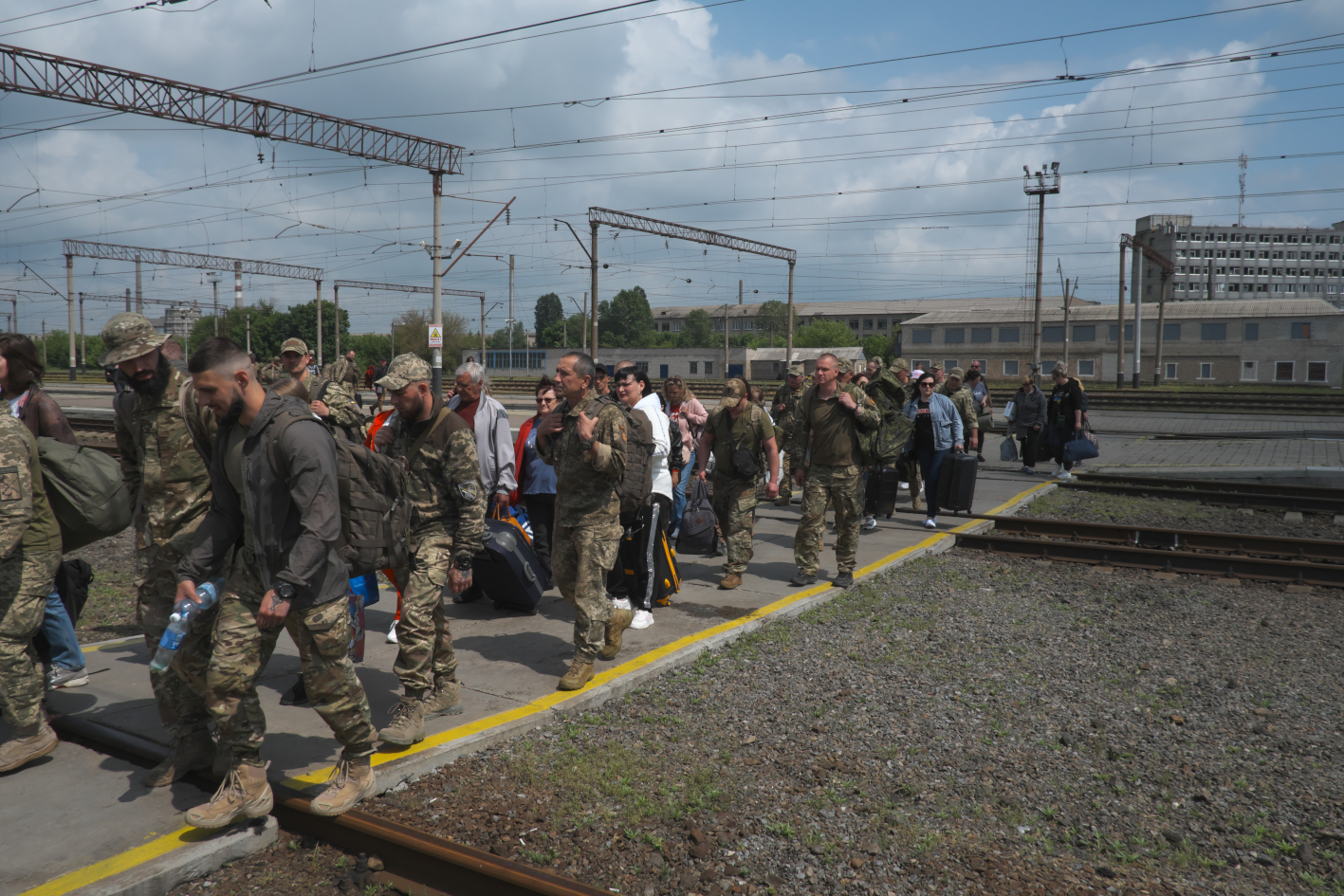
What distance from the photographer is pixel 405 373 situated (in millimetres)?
4676

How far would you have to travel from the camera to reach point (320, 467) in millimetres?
3406

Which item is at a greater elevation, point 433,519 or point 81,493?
point 81,493

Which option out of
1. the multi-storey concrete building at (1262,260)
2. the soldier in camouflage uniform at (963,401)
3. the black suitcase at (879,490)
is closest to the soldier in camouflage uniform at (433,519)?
the black suitcase at (879,490)

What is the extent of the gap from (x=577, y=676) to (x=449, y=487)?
142 centimetres

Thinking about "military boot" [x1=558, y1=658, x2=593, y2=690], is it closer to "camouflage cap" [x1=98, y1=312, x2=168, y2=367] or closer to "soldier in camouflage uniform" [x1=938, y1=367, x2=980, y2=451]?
"camouflage cap" [x1=98, y1=312, x2=168, y2=367]

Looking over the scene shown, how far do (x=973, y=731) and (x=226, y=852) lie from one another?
3.80 m

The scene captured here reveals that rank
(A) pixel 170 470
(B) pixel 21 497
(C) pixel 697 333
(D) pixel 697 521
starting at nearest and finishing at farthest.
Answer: (B) pixel 21 497
(A) pixel 170 470
(D) pixel 697 521
(C) pixel 697 333

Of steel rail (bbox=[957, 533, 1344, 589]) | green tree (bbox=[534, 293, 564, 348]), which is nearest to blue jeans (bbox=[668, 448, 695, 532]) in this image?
steel rail (bbox=[957, 533, 1344, 589])

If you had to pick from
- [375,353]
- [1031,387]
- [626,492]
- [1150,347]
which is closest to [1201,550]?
[1031,387]

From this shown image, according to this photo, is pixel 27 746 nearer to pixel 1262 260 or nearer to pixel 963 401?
pixel 963 401

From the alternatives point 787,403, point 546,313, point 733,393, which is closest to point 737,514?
point 733,393

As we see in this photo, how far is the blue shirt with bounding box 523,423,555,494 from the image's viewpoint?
7.31m

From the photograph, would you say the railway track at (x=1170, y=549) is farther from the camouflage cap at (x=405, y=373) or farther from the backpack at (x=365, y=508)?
the backpack at (x=365, y=508)

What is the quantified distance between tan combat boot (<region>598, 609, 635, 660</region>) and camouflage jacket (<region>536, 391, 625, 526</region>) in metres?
0.70
